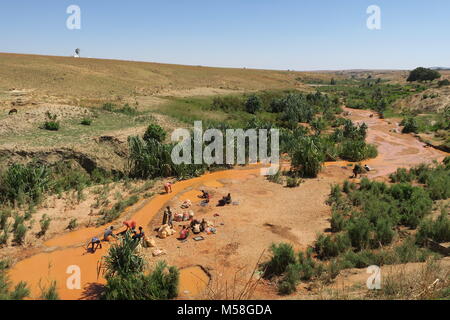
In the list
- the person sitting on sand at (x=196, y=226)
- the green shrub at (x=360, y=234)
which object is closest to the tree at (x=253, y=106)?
the person sitting on sand at (x=196, y=226)

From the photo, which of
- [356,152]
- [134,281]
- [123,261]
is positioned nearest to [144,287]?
[134,281]

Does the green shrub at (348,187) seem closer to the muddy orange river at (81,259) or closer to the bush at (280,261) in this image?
the muddy orange river at (81,259)

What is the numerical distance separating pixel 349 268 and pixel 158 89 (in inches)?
1671

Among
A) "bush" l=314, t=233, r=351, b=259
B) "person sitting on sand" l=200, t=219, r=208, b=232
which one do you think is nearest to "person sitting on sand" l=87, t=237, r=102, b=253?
"person sitting on sand" l=200, t=219, r=208, b=232

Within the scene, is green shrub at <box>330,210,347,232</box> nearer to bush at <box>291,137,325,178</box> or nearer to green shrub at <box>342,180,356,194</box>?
Answer: green shrub at <box>342,180,356,194</box>

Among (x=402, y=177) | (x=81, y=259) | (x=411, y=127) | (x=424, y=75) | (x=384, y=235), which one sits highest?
(x=424, y=75)

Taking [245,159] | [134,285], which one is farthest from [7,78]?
[134,285]

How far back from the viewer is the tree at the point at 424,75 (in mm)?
75375

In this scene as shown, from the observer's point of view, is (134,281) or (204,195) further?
(204,195)

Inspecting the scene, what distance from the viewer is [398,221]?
11219 mm

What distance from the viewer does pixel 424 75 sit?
7850 centimetres

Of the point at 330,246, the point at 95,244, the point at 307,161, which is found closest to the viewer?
the point at 330,246

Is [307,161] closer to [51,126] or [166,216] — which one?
[166,216]
